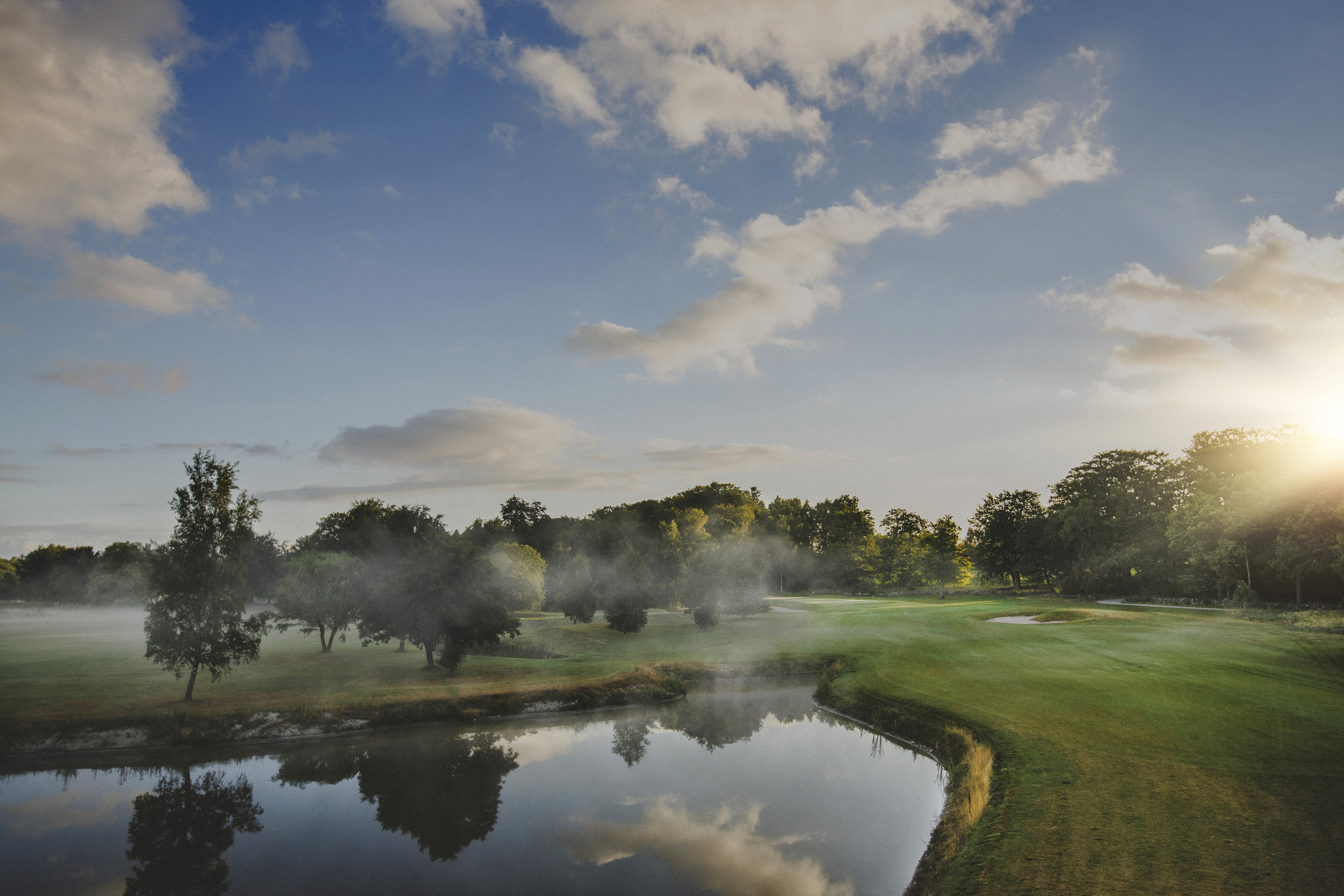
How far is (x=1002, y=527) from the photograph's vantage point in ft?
291

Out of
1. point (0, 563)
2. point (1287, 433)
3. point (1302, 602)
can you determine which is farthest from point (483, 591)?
point (0, 563)

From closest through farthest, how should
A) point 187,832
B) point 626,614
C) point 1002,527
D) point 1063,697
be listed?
1. point 187,832
2. point 1063,697
3. point 626,614
4. point 1002,527

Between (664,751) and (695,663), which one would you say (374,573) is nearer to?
(695,663)

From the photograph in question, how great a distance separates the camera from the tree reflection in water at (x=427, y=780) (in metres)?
14.7

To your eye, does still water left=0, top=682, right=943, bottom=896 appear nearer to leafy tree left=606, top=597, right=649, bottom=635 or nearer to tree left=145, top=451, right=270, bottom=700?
tree left=145, top=451, right=270, bottom=700

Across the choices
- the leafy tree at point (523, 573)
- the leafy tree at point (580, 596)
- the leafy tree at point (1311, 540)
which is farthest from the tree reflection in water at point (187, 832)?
the leafy tree at point (1311, 540)

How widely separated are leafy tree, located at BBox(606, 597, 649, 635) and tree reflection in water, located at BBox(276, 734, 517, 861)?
20180 mm

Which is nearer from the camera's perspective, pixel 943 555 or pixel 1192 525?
pixel 1192 525

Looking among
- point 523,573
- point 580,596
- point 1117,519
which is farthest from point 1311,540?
point 523,573

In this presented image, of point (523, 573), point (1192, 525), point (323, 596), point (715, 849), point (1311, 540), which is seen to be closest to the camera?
point (715, 849)

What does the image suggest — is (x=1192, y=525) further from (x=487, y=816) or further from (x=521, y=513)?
(x=521, y=513)

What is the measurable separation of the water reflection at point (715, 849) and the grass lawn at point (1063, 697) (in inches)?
127

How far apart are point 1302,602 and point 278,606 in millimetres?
70383

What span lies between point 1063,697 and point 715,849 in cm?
1416
